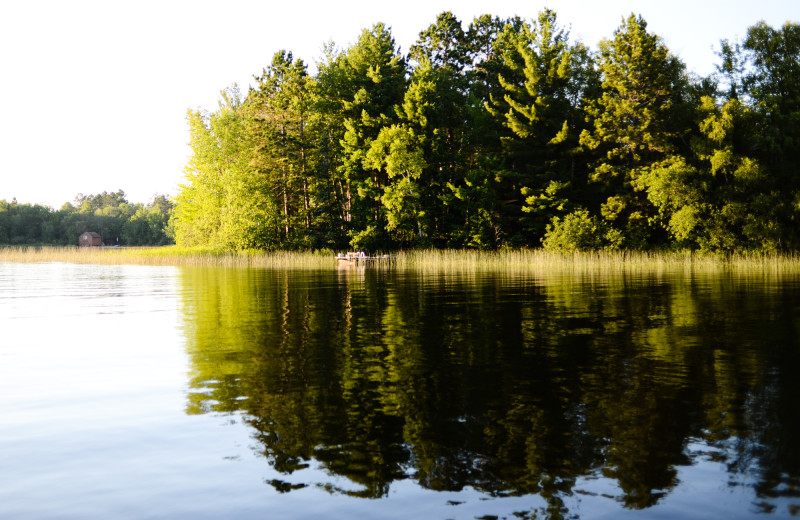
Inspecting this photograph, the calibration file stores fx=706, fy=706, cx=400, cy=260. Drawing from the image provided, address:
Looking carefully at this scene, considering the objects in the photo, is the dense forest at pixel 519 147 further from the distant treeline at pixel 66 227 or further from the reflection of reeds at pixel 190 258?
the distant treeline at pixel 66 227

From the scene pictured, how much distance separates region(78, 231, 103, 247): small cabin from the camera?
17588cm

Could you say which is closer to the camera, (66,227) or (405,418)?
(405,418)

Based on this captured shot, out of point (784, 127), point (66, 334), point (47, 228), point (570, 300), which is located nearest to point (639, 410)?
point (66, 334)

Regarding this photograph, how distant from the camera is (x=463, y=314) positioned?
1950 cm

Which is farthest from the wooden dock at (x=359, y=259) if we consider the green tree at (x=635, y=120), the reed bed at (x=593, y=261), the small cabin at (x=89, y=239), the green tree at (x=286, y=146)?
the small cabin at (x=89, y=239)

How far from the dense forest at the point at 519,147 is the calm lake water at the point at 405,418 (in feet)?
125

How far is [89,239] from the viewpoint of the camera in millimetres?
176500

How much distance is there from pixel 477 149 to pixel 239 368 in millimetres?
58727

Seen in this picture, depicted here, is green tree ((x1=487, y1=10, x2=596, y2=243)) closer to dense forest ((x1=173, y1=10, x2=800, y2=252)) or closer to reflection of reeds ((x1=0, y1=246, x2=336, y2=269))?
dense forest ((x1=173, y1=10, x2=800, y2=252))

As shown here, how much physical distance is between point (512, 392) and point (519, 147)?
181 feet

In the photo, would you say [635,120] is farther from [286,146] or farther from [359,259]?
[286,146]

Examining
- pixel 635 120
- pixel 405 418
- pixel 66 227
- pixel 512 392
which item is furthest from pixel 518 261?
pixel 66 227

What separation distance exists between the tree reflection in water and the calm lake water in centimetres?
4

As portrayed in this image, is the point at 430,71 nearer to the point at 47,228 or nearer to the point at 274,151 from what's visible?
the point at 274,151
